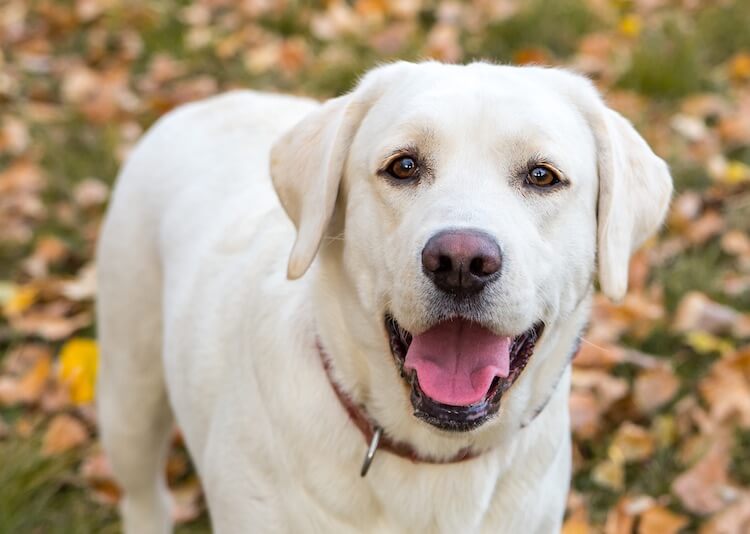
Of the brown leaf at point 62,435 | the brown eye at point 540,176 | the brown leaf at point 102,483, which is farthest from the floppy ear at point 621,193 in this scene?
the brown leaf at point 62,435

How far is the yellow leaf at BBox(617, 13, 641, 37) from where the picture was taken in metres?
6.10

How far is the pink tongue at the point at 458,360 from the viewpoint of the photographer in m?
2.19

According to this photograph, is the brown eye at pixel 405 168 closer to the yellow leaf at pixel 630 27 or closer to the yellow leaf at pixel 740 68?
the yellow leaf at pixel 740 68

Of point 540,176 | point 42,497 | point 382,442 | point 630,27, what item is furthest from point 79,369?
point 630,27

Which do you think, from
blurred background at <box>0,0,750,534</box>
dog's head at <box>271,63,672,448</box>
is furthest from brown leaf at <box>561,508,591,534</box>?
dog's head at <box>271,63,672,448</box>

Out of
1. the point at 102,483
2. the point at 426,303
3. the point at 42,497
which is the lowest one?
the point at 102,483

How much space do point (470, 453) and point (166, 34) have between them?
4.99m

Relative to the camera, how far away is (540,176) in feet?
7.37

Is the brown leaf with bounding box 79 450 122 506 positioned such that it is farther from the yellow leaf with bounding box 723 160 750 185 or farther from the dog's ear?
the yellow leaf with bounding box 723 160 750 185

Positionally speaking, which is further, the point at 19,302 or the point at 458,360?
the point at 19,302

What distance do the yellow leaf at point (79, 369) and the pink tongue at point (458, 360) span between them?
2.24m

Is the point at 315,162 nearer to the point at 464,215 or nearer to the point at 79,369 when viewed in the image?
the point at 464,215

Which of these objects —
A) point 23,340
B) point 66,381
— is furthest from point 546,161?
point 23,340

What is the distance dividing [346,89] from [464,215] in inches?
148
